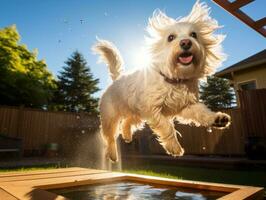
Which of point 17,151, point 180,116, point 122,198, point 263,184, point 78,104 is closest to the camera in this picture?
point 180,116

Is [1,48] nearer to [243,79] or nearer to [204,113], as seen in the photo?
[243,79]

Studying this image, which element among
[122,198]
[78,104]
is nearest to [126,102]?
[122,198]

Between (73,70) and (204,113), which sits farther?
(73,70)

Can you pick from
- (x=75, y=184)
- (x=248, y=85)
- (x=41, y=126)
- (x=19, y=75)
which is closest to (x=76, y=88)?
(x=19, y=75)

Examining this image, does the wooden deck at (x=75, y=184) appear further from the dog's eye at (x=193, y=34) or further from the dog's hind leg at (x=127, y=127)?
the dog's eye at (x=193, y=34)

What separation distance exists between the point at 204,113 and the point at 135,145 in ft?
36.1

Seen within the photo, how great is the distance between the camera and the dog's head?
137 cm

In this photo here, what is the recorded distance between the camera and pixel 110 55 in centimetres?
253

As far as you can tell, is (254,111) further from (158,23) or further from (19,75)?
(19,75)

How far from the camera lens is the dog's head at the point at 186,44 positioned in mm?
1367

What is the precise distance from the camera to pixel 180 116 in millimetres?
1612

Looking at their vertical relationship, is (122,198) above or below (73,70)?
below

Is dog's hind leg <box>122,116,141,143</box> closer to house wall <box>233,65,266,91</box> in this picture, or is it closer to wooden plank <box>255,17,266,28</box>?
→ wooden plank <box>255,17,266,28</box>

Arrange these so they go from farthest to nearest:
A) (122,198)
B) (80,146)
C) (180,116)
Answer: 1. (80,146)
2. (122,198)
3. (180,116)
